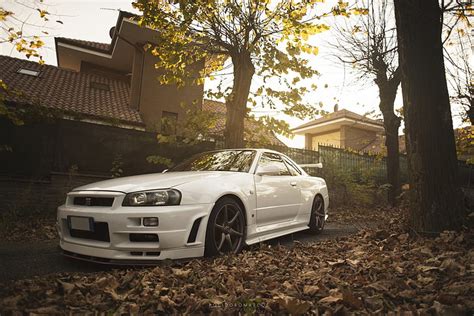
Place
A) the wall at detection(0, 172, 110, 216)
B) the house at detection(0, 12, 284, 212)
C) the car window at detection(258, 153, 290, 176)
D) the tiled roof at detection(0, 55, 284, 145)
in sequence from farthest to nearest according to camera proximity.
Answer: the tiled roof at detection(0, 55, 284, 145) < the house at detection(0, 12, 284, 212) < the wall at detection(0, 172, 110, 216) < the car window at detection(258, 153, 290, 176)

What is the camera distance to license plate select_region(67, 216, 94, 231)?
9.94 feet

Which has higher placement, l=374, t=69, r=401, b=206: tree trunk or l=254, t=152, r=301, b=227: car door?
l=374, t=69, r=401, b=206: tree trunk

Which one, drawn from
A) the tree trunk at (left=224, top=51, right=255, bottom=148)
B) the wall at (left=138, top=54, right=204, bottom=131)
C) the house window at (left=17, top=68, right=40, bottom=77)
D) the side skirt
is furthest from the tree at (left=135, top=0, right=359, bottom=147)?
the house window at (left=17, top=68, right=40, bottom=77)

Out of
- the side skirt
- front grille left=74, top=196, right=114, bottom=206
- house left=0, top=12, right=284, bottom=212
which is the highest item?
house left=0, top=12, right=284, bottom=212

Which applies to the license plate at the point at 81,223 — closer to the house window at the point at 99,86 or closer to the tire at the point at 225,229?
the tire at the point at 225,229

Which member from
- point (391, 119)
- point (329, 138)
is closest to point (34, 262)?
point (391, 119)

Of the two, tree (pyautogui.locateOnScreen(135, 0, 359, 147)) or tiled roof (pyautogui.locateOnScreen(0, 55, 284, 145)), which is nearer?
tree (pyautogui.locateOnScreen(135, 0, 359, 147))

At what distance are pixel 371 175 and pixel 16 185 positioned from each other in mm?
11696

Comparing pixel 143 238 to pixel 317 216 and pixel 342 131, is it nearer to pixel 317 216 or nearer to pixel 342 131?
pixel 317 216

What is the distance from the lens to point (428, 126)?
363cm

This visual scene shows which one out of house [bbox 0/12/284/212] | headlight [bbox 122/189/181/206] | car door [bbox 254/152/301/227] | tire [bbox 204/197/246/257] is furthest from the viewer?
house [bbox 0/12/284/212]

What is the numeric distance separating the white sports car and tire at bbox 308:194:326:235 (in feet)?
4.87

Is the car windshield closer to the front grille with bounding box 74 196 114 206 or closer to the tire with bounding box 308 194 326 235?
the front grille with bounding box 74 196 114 206

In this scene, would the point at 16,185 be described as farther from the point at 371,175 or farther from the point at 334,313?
the point at 371,175
